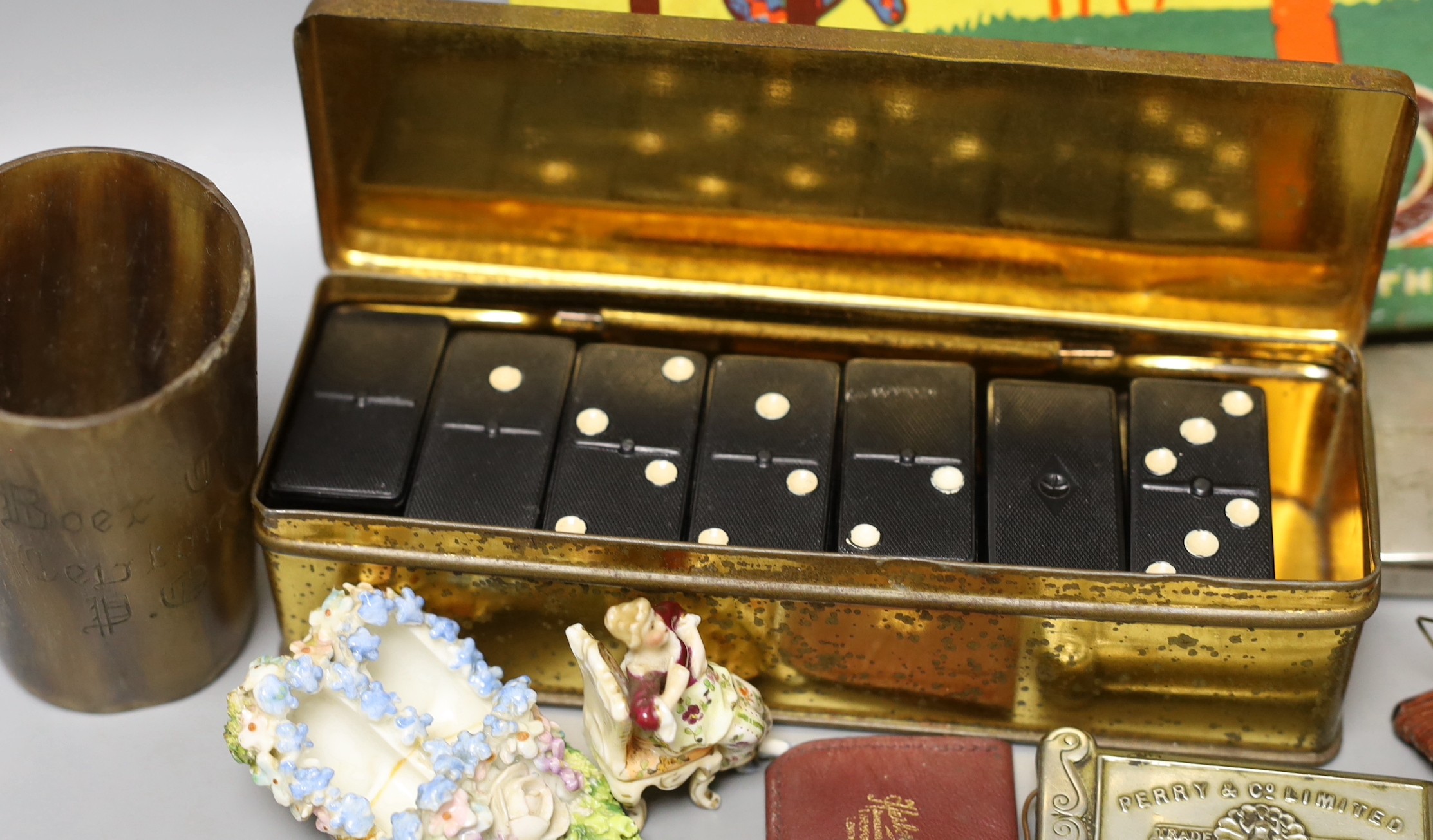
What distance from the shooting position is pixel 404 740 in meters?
2.09

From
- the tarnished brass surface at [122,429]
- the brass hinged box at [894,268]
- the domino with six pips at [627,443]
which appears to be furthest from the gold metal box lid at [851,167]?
the tarnished brass surface at [122,429]

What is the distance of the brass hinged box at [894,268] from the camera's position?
2.18 meters

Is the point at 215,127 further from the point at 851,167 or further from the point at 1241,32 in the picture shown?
the point at 1241,32

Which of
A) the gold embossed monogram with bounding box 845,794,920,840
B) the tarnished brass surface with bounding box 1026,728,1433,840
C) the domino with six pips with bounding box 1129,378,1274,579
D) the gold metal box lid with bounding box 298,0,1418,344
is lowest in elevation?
the gold embossed monogram with bounding box 845,794,920,840

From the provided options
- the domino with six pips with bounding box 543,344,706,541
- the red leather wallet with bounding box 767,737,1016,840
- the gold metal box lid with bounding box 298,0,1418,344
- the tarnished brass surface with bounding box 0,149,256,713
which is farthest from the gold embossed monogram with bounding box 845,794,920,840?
the tarnished brass surface with bounding box 0,149,256,713

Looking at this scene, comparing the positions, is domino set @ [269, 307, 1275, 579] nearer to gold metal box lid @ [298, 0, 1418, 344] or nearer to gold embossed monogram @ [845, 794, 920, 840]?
gold metal box lid @ [298, 0, 1418, 344]

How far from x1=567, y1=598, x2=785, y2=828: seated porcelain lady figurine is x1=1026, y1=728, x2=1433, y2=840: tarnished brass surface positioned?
1.15 feet

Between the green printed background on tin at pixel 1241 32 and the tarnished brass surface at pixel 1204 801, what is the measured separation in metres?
0.89

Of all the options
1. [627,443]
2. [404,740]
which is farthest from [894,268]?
[404,740]

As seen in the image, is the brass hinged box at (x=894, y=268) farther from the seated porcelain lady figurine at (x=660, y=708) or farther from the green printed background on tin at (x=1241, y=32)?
the green printed background on tin at (x=1241, y=32)

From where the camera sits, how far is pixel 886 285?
257cm

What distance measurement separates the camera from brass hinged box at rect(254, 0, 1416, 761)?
85.9 inches

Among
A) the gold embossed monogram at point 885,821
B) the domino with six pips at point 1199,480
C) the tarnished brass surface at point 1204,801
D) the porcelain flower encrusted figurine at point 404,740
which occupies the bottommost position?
the gold embossed monogram at point 885,821

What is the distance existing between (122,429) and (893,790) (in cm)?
96
